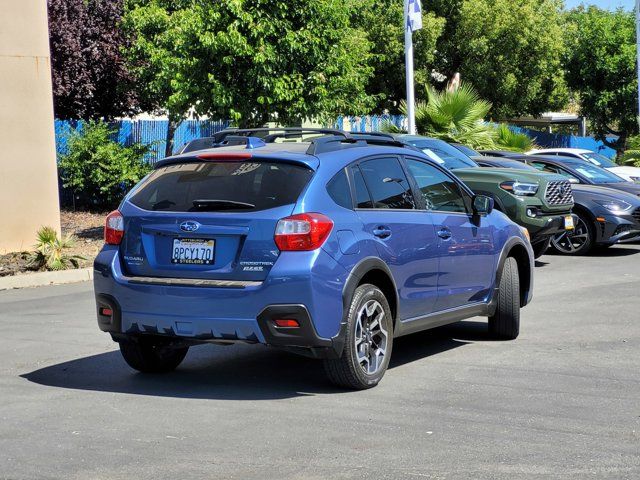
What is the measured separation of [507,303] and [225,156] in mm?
3158

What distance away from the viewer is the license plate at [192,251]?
23.2 feet

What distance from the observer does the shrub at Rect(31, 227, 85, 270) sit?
15.1 meters

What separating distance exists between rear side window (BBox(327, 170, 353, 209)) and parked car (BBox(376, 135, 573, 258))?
25.1ft

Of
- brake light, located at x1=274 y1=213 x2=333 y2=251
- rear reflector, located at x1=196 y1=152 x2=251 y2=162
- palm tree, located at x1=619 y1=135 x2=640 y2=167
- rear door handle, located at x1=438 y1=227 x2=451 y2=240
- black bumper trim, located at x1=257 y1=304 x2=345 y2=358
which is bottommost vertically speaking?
palm tree, located at x1=619 y1=135 x2=640 y2=167

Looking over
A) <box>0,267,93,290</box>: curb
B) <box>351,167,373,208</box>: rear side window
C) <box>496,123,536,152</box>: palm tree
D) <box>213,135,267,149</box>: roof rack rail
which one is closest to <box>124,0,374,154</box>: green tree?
<box>0,267,93,290</box>: curb

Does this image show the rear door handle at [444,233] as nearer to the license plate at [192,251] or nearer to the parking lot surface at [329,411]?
the parking lot surface at [329,411]

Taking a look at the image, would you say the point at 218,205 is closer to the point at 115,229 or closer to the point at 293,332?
the point at 115,229

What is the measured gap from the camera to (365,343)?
24.1ft

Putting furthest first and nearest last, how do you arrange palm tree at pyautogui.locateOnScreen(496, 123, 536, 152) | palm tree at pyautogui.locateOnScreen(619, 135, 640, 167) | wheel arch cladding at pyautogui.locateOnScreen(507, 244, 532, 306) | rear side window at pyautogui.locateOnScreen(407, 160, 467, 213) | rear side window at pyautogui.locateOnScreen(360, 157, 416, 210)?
palm tree at pyautogui.locateOnScreen(619, 135, 640, 167) < palm tree at pyautogui.locateOnScreen(496, 123, 536, 152) < wheel arch cladding at pyautogui.locateOnScreen(507, 244, 532, 306) < rear side window at pyautogui.locateOnScreen(407, 160, 467, 213) < rear side window at pyautogui.locateOnScreen(360, 157, 416, 210)

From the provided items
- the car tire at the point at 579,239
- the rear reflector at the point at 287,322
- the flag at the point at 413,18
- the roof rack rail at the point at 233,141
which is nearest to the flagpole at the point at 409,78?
the flag at the point at 413,18

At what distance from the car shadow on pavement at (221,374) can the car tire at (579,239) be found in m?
7.96

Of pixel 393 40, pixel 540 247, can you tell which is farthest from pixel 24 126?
pixel 393 40

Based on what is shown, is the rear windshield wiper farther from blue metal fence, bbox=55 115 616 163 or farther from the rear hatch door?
blue metal fence, bbox=55 115 616 163

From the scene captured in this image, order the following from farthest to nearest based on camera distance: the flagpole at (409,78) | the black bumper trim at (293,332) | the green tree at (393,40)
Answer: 1. the green tree at (393,40)
2. the flagpole at (409,78)
3. the black bumper trim at (293,332)
